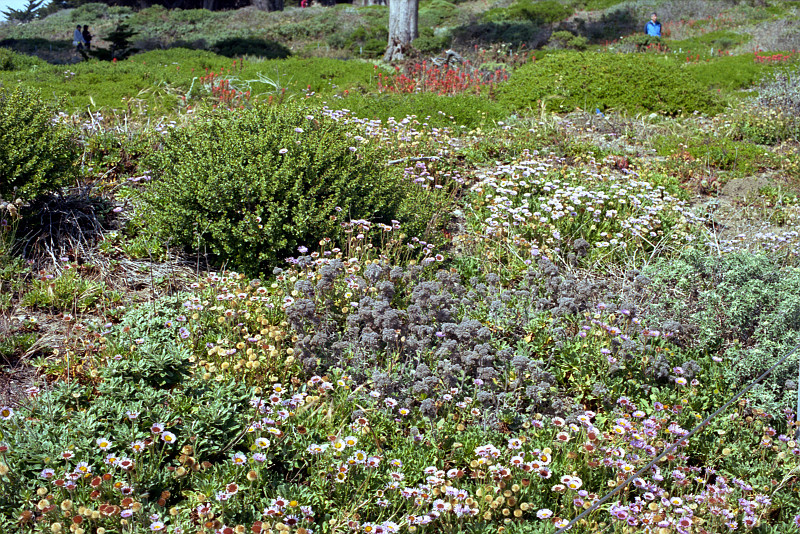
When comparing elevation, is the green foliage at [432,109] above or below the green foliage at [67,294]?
above

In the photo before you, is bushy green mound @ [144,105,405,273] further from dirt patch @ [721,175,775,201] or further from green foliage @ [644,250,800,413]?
dirt patch @ [721,175,775,201]

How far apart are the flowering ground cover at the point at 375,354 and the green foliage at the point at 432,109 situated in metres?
2.18

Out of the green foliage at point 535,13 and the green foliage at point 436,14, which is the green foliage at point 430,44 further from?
the green foliage at point 535,13

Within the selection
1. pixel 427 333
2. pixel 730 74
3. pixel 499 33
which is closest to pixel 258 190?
pixel 427 333

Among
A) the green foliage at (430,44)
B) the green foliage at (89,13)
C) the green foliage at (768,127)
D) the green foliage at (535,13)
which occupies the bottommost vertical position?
the green foliage at (768,127)

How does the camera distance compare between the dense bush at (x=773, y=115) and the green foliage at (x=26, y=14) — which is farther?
the green foliage at (x=26, y=14)

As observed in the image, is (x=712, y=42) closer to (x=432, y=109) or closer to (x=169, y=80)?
(x=432, y=109)

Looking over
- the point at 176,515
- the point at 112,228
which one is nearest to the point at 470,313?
the point at 176,515

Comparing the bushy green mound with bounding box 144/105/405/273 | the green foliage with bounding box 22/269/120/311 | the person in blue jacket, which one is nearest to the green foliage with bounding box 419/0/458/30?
the person in blue jacket

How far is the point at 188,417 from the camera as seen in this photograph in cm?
286

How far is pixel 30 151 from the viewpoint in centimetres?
484

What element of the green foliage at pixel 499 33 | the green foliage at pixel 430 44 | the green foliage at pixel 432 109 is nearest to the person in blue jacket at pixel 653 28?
the green foliage at pixel 499 33

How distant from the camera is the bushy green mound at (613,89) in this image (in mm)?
10211

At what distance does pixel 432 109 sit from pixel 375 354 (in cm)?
593
